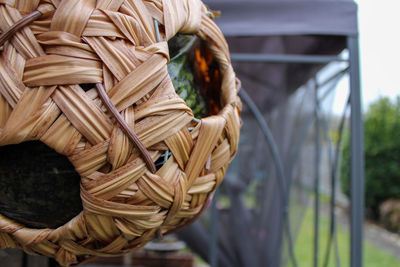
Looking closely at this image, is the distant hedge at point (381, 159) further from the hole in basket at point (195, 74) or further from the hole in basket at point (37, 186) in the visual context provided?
the hole in basket at point (37, 186)

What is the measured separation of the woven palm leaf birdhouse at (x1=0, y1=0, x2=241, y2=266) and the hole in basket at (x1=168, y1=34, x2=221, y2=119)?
3 centimetres

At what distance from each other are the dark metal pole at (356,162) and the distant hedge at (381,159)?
177 inches

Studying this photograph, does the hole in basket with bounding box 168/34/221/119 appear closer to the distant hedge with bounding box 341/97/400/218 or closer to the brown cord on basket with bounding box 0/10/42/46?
the brown cord on basket with bounding box 0/10/42/46

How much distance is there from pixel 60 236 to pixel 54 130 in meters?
0.10

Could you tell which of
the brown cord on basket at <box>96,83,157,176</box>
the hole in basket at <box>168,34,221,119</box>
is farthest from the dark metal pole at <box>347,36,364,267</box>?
the brown cord on basket at <box>96,83,157,176</box>

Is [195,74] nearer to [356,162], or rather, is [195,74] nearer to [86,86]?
[86,86]

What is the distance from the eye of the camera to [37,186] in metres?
0.29

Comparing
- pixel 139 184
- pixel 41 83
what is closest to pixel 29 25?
pixel 41 83

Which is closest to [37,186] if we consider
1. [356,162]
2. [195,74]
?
[195,74]

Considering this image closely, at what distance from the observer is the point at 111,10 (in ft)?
0.87

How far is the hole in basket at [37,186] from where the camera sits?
28cm

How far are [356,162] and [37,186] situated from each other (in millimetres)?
669

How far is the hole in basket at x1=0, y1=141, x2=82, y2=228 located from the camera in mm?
276

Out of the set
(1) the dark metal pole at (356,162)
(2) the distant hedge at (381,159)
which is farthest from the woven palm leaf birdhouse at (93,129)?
(2) the distant hedge at (381,159)
